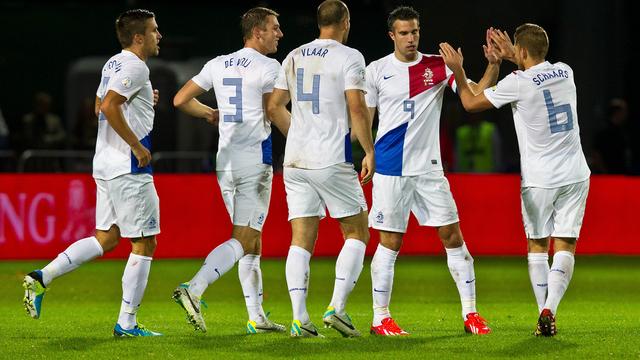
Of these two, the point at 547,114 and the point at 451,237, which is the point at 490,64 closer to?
the point at 547,114

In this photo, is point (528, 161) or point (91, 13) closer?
point (528, 161)

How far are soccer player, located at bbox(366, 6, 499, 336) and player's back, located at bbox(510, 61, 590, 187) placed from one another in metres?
0.32

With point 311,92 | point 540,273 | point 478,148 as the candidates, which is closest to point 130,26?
point 311,92

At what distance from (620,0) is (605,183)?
6378 mm

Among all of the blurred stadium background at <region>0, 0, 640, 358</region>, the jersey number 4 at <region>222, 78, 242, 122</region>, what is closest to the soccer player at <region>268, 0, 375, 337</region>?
the jersey number 4 at <region>222, 78, 242, 122</region>

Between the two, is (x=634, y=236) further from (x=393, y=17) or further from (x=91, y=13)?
(x=91, y=13)

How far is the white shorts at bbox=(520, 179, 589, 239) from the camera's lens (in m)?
9.01

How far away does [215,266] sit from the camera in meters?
8.73

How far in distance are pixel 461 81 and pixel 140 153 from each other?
217 centimetres

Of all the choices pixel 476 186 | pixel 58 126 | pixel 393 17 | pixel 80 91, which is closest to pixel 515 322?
pixel 393 17

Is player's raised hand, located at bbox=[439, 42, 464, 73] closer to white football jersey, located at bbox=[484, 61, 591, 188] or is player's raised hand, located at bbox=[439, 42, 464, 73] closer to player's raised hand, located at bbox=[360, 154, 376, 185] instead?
white football jersey, located at bbox=[484, 61, 591, 188]

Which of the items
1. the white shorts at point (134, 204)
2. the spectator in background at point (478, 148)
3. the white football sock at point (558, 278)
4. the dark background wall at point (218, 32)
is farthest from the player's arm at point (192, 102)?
the dark background wall at point (218, 32)

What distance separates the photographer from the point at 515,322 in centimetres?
1001

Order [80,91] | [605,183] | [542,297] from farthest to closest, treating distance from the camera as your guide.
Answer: [80,91], [605,183], [542,297]
